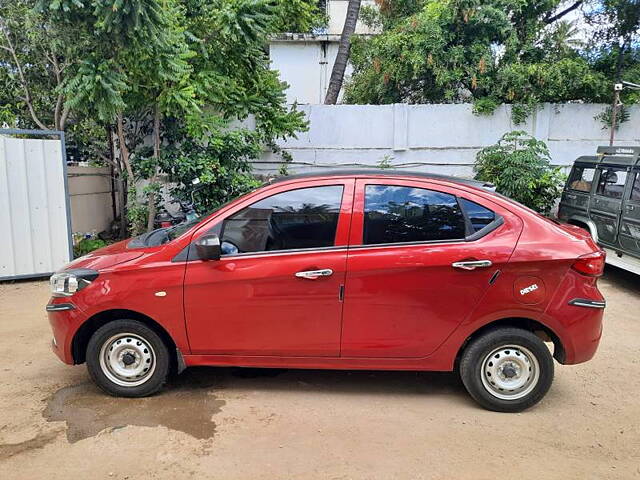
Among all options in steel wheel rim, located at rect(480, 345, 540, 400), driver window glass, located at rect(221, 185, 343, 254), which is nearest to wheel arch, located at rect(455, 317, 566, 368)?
steel wheel rim, located at rect(480, 345, 540, 400)

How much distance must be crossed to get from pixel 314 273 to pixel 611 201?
6.05 meters

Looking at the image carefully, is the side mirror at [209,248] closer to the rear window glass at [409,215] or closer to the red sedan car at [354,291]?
the red sedan car at [354,291]

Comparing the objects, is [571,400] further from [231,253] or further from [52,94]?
[52,94]

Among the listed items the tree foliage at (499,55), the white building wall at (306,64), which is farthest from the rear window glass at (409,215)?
the white building wall at (306,64)

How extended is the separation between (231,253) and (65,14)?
446 cm

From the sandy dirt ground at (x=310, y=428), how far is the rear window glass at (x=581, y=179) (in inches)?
174

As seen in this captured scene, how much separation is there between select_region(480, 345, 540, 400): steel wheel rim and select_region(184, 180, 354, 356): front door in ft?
3.76

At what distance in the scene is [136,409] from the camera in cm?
376

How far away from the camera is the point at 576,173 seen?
870 centimetres

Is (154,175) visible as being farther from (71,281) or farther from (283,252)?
(283,252)

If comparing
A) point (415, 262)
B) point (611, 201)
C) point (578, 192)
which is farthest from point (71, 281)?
point (578, 192)

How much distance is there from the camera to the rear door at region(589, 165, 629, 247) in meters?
7.47

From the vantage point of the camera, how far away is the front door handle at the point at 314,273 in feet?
11.9

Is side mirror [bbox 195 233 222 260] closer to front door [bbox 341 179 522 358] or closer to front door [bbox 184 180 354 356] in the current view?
front door [bbox 184 180 354 356]
